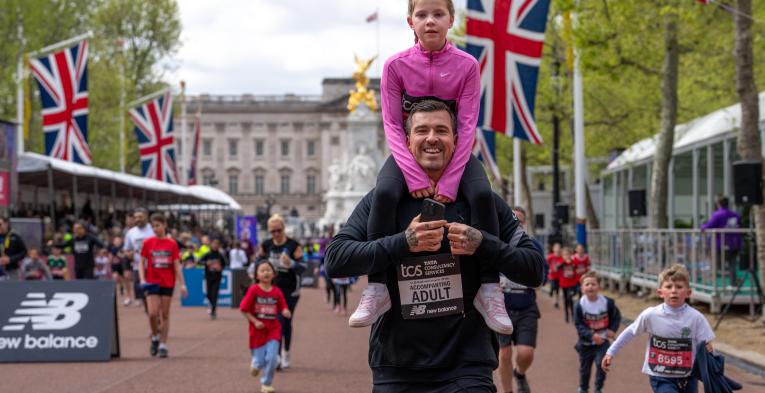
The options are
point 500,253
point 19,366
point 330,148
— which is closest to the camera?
point 500,253

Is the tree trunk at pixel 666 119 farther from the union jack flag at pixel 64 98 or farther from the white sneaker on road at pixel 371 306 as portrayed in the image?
the white sneaker on road at pixel 371 306

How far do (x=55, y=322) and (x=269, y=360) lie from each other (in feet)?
14.0

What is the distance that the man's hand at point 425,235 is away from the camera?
471 cm

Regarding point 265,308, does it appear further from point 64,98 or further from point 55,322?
point 64,98

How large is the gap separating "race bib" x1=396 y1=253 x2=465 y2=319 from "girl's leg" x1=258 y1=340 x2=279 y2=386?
707 cm

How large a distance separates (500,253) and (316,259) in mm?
37262

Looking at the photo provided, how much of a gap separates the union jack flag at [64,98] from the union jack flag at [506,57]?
466 inches

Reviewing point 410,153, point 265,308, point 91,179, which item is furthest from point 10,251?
point 91,179

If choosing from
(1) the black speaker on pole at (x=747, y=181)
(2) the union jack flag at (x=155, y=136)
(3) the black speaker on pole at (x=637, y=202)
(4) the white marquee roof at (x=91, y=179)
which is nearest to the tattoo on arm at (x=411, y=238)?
(1) the black speaker on pole at (x=747, y=181)

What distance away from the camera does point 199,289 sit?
95.9ft

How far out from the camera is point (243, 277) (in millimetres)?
28531

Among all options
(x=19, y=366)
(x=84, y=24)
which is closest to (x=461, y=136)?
(x=19, y=366)

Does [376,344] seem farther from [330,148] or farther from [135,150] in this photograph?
[330,148]

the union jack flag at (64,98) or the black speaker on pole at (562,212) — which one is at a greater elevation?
the union jack flag at (64,98)
